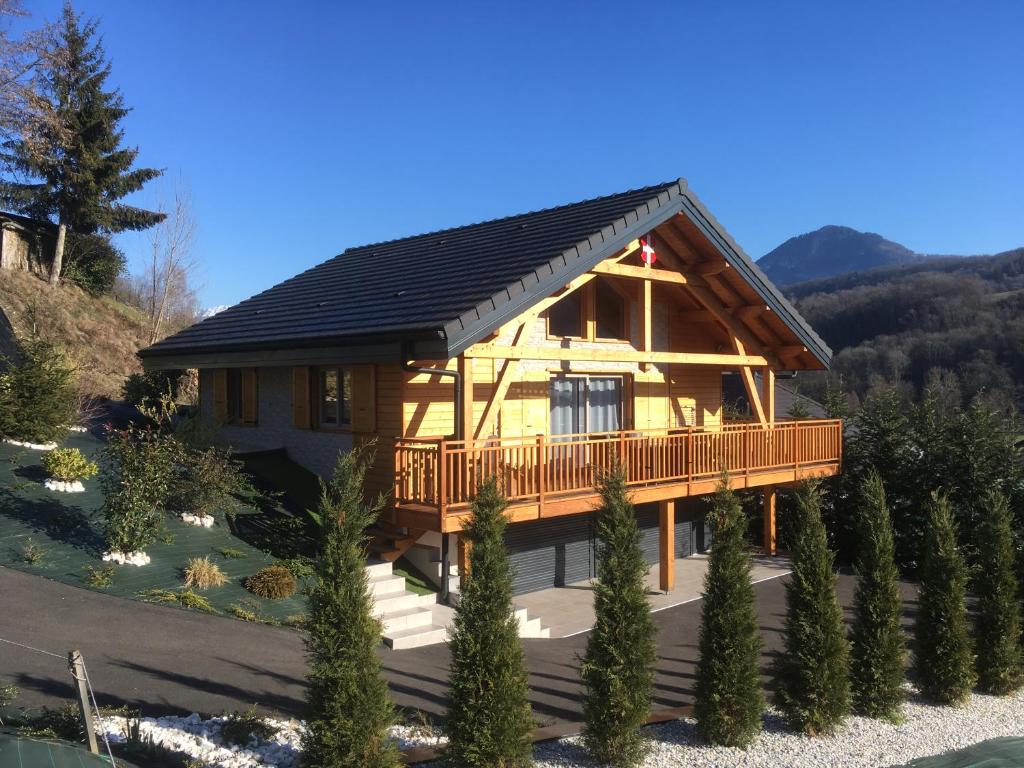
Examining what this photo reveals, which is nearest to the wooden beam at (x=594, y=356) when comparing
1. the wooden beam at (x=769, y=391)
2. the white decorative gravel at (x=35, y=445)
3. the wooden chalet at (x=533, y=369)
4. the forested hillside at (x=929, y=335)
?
the wooden chalet at (x=533, y=369)

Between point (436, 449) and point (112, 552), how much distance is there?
14.0 feet

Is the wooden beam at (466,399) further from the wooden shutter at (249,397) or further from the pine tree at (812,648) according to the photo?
the wooden shutter at (249,397)

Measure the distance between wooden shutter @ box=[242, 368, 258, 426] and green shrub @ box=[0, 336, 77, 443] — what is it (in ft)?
10.6

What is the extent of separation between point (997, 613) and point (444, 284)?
883 centimetres

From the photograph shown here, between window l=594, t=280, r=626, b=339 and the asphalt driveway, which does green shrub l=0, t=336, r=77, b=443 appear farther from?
window l=594, t=280, r=626, b=339

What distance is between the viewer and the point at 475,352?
436 inches

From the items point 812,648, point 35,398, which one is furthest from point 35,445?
point 812,648

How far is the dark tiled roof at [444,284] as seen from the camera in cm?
1108

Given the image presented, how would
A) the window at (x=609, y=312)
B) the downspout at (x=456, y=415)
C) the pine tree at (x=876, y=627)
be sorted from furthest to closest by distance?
the window at (x=609, y=312), the downspout at (x=456, y=415), the pine tree at (x=876, y=627)

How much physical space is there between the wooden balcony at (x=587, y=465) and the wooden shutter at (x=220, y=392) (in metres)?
6.52

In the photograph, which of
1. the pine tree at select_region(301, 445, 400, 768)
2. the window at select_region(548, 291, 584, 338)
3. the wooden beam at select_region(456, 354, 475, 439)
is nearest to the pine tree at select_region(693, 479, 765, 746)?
Result: the pine tree at select_region(301, 445, 400, 768)

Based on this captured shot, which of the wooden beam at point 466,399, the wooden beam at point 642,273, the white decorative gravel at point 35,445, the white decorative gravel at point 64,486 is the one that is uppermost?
the wooden beam at point 642,273

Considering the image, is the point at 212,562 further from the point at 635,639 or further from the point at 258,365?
the point at 635,639

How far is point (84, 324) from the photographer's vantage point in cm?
2986
